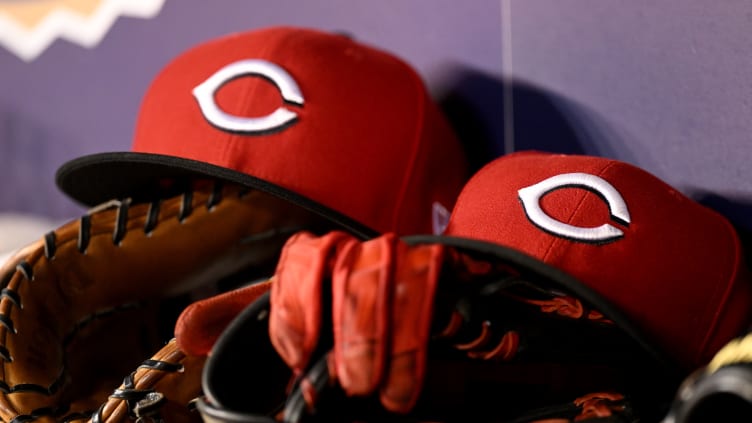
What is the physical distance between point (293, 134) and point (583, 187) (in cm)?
25

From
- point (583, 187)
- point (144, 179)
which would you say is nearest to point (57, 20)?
point (144, 179)

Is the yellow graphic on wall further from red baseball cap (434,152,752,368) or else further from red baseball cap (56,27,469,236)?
red baseball cap (434,152,752,368)

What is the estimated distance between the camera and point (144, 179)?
2.08 ft

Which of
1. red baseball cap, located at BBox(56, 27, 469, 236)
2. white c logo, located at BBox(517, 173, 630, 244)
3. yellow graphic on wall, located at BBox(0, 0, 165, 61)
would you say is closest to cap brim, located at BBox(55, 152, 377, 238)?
red baseball cap, located at BBox(56, 27, 469, 236)

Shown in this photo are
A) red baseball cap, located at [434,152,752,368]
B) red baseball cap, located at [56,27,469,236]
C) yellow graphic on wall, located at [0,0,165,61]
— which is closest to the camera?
red baseball cap, located at [434,152,752,368]

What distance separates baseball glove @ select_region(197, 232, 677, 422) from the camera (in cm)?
36

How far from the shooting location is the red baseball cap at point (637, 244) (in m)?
0.47

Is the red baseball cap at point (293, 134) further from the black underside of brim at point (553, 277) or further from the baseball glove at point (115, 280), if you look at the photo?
the black underside of brim at point (553, 277)

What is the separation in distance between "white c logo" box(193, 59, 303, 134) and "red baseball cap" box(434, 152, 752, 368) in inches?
7.7

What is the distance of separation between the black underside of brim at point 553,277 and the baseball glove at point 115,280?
0.87 feet

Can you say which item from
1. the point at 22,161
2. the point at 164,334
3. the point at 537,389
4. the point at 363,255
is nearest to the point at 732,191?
the point at 537,389

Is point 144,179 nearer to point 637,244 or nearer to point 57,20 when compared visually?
point 637,244

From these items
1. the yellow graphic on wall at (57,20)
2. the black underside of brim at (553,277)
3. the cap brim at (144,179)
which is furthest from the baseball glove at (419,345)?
the yellow graphic on wall at (57,20)

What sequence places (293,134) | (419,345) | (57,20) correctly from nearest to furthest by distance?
(419,345)
(293,134)
(57,20)
